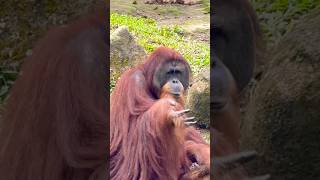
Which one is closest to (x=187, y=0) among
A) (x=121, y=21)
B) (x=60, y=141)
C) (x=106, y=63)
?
(x=121, y=21)

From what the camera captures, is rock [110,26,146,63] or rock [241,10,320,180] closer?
rock [110,26,146,63]

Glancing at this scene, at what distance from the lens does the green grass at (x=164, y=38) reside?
198 centimetres

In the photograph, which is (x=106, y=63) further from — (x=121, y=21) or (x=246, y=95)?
(x=246, y=95)

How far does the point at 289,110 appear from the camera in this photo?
7.58 feet

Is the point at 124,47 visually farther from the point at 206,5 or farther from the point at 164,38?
the point at 206,5

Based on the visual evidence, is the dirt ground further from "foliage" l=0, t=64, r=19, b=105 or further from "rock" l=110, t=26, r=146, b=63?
"foliage" l=0, t=64, r=19, b=105

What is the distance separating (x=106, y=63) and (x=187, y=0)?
0.44 metres

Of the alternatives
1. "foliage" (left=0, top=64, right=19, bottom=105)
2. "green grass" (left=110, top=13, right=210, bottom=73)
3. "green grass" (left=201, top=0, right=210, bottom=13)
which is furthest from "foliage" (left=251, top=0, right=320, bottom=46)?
A: "foliage" (left=0, top=64, right=19, bottom=105)

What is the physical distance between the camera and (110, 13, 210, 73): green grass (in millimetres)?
1984

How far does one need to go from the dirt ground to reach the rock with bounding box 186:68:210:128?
0.11 meters

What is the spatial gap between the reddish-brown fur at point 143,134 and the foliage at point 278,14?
0.55 meters

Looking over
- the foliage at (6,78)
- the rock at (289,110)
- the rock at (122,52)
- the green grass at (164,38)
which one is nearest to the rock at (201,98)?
the green grass at (164,38)

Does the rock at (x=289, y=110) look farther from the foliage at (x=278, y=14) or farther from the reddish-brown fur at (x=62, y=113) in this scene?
the reddish-brown fur at (x=62, y=113)

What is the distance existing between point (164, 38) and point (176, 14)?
5.9 inches
